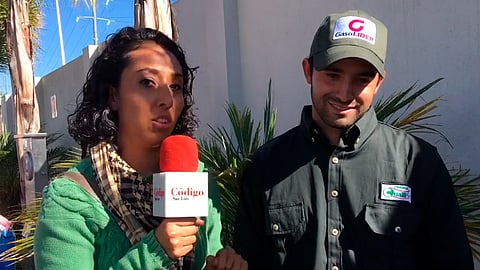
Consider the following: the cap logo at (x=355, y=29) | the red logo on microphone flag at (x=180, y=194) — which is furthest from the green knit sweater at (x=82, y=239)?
the cap logo at (x=355, y=29)

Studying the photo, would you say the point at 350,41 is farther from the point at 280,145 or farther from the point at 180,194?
the point at 180,194

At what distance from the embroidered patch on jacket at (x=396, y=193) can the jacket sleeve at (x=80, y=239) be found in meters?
0.70

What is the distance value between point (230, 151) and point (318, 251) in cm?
206

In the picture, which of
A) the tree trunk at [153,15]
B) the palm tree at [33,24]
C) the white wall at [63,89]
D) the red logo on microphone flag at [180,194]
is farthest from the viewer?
the white wall at [63,89]

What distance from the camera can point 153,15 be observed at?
3496 millimetres

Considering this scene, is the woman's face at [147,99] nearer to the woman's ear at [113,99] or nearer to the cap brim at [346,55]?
the woman's ear at [113,99]

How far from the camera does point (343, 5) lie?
4.78 meters

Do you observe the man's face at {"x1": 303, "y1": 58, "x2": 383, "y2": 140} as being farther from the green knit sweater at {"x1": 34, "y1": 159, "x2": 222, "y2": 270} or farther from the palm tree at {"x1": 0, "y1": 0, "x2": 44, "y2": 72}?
the palm tree at {"x1": 0, "y1": 0, "x2": 44, "y2": 72}

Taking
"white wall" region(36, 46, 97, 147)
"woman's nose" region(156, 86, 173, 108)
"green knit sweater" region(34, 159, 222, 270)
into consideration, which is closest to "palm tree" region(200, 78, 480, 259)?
"woman's nose" region(156, 86, 173, 108)

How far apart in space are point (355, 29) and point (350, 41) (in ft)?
0.19

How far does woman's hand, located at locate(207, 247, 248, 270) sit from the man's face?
0.51 m

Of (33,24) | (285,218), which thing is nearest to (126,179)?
(285,218)

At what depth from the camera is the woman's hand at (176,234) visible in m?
1.38

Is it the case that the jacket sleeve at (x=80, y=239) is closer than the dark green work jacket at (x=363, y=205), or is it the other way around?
the jacket sleeve at (x=80, y=239)
